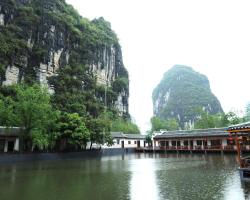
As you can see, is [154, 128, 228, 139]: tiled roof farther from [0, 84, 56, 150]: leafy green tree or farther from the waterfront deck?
[0, 84, 56, 150]: leafy green tree

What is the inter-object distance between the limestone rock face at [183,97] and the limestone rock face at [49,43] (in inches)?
2277

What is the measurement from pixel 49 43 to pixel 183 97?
97041 mm

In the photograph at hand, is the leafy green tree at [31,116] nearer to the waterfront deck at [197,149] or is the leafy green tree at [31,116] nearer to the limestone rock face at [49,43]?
the limestone rock face at [49,43]

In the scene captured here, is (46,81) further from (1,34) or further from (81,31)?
(81,31)

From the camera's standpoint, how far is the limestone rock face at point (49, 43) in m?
49.0

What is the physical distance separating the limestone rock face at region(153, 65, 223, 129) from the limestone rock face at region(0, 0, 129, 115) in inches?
2277

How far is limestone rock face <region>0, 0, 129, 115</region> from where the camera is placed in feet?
161

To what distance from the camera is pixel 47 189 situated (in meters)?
11.9

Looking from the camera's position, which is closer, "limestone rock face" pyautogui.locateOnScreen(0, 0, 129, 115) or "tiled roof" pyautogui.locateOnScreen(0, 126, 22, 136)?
"tiled roof" pyautogui.locateOnScreen(0, 126, 22, 136)

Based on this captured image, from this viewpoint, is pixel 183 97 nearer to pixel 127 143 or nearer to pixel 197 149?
pixel 127 143

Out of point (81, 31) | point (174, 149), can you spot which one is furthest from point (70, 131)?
point (81, 31)

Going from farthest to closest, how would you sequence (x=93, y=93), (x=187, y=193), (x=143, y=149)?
(x=93, y=93), (x=143, y=149), (x=187, y=193)

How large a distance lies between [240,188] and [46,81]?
1910 inches

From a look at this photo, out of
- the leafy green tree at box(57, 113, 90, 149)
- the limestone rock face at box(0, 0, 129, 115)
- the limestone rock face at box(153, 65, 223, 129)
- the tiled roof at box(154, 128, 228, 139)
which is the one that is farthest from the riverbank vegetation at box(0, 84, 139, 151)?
the limestone rock face at box(153, 65, 223, 129)
